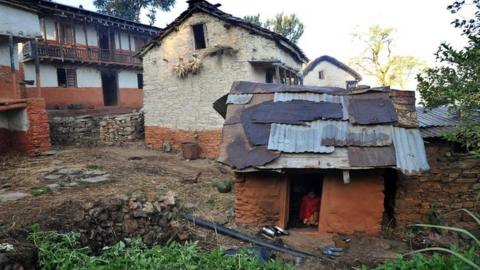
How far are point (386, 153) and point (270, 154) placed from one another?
2.31 metres

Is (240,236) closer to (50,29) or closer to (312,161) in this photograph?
(312,161)

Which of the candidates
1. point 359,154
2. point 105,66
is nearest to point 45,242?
point 359,154

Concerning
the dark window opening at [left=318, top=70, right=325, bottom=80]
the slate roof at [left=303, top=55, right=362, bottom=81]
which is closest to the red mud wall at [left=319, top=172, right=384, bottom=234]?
the slate roof at [left=303, top=55, right=362, bottom=81]

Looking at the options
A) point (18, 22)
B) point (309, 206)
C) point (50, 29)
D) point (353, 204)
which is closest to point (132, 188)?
point (309, 206)

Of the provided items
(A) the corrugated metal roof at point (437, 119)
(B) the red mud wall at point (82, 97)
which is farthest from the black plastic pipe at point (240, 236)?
(B) the red mud wall at point (82, 97)

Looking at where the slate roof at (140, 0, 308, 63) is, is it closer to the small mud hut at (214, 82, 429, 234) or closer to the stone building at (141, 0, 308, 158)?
the stone building at (141, 0, 308, 158)

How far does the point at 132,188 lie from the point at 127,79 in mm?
18586

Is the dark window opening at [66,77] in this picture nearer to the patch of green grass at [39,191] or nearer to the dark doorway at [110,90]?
the dark doorway at [110,90]

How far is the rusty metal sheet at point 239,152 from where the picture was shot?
7.13 metres

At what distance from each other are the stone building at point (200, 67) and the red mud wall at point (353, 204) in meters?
8.08

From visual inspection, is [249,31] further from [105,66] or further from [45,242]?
[105,66]

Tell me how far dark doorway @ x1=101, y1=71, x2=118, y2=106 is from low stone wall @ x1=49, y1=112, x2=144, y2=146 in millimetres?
8783

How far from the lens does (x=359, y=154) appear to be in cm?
704

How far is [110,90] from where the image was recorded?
84.9ft
